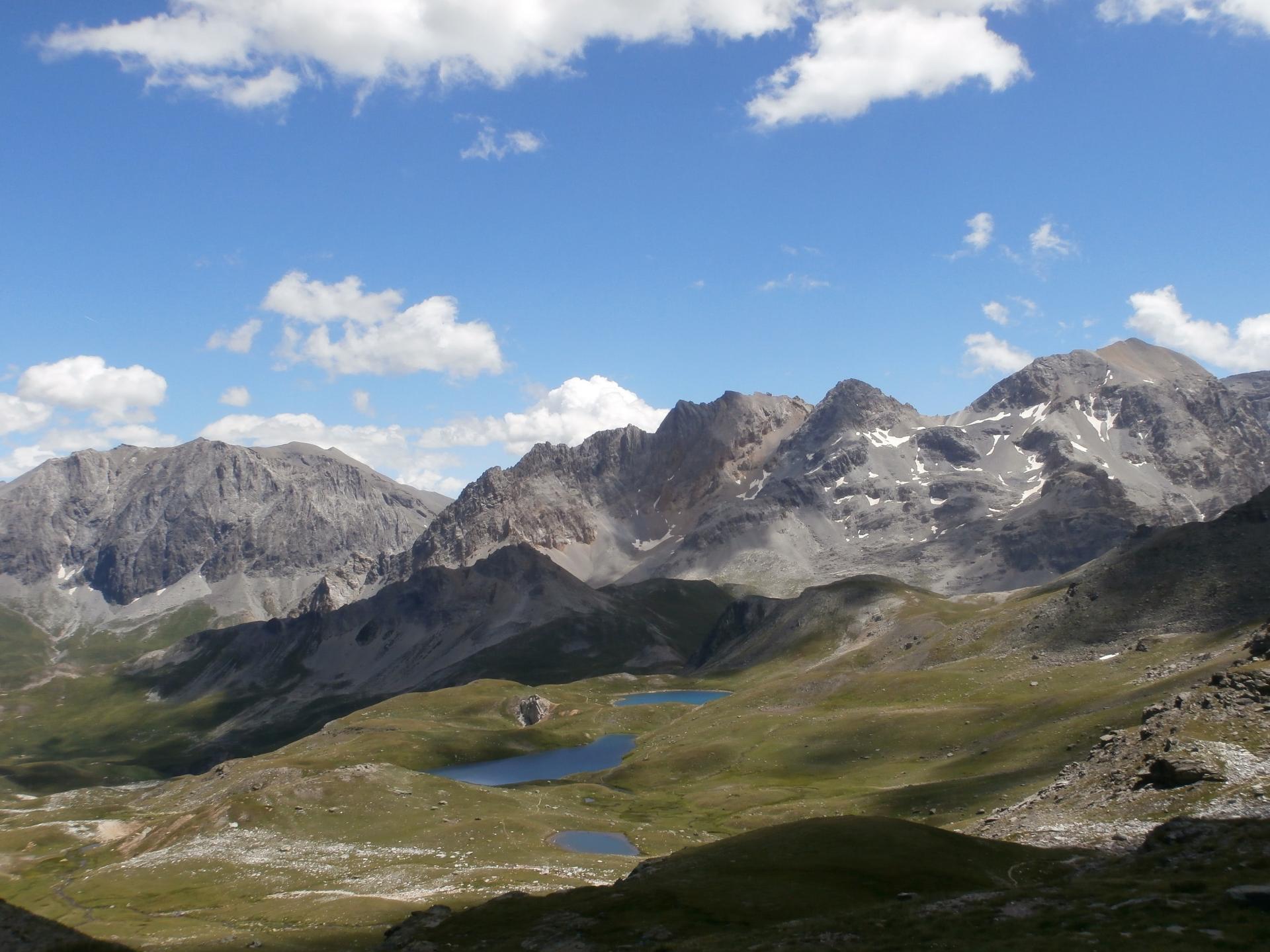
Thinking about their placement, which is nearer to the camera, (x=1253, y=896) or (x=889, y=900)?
(x=1253, y=896)

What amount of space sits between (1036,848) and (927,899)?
1605 cm

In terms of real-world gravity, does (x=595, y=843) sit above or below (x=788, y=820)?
above

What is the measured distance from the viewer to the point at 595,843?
349 ft

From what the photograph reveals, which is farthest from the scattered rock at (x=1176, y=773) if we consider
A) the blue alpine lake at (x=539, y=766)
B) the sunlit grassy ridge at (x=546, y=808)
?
the blue alpine lake at (x=539, y=766)

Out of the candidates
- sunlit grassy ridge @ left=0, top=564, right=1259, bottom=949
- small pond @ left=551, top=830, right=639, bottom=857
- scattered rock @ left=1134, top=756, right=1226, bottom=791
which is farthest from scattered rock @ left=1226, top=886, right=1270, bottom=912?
small pond @ left=551, top=830, right=639, bottom=857

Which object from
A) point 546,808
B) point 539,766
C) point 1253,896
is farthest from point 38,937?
point 539,766

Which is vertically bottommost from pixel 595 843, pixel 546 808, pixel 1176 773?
pixel 595 843

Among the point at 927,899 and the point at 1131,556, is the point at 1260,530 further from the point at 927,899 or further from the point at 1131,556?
the point at 927,899

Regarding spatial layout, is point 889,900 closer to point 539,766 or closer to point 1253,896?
point 1253,896

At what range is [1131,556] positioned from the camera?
18200 cm

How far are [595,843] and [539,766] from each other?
268 feet

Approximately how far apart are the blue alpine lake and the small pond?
54815mm

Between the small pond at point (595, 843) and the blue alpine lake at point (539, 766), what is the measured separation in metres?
54.8

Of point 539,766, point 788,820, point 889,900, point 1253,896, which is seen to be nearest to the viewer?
point 1253,896
